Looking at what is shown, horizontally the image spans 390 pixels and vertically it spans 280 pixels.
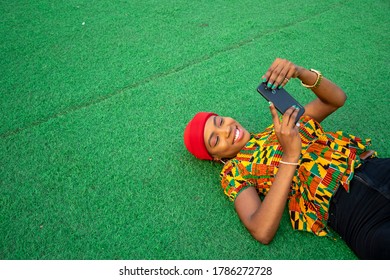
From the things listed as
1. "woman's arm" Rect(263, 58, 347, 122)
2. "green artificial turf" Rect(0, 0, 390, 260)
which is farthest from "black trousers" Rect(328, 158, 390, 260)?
"woman's arm" Rect(263, 58, 347, 122)

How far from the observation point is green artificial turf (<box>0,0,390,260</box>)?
2260mm

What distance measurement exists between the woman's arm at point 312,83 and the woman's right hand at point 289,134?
244 mm

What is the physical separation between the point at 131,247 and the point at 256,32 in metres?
3.06

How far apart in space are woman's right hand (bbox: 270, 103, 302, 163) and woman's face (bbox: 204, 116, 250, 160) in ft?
1.63

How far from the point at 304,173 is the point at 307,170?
3 cm

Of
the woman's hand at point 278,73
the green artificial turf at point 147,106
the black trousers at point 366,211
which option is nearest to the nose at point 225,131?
the green artificial turf at point 147,106

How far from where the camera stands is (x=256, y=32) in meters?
4.23

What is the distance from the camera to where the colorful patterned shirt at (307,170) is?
2188mm

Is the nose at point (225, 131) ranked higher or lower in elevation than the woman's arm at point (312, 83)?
lower

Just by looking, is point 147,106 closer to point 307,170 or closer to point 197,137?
point 197,137

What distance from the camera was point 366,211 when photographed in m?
2.05

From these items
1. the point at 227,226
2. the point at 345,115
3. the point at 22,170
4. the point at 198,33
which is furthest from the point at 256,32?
the point at 22,170

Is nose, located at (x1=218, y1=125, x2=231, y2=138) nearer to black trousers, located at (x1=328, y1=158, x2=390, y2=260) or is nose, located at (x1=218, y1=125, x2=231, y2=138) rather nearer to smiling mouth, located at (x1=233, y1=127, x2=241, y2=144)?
smiling mouth, located at (x1=233, y1=127, x2=241, y2=144)

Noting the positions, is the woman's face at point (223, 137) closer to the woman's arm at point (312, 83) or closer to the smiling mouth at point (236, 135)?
the smiling mouth at point (236, 135)
